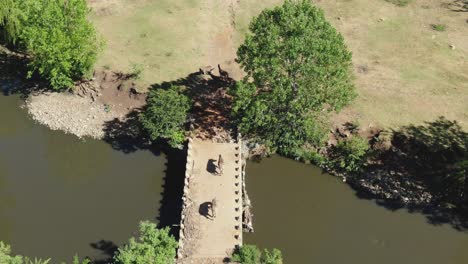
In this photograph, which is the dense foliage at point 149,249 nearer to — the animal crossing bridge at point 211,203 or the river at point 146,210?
the animal crossing bridge at point 211,203

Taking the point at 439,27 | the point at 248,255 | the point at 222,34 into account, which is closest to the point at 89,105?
the point at 222,34

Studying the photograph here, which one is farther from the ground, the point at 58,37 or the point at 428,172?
the point at 58,37

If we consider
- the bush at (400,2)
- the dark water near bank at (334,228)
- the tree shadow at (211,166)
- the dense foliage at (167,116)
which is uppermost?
the bush at (400,2)

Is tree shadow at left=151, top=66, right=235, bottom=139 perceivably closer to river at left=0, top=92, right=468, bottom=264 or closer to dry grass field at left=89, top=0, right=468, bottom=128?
dry grass field at left=89, top=0, right=468, bottom=128

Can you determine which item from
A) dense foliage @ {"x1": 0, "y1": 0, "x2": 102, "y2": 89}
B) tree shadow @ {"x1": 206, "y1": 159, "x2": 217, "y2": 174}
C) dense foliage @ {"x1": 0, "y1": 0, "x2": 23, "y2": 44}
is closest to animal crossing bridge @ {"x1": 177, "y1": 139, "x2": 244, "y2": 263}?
tree shadow @ {"x1": 206, "y1": 159, "x2": 217, "y2": 174}

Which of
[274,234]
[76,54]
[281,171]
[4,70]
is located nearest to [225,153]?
[281,171]

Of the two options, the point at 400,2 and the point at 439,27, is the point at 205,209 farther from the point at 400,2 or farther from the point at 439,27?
the point at 400,2

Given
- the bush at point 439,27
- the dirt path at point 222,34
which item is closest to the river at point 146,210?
the dirt path at point 222,34

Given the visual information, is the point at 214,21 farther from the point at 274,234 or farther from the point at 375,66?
the point at 274,234
